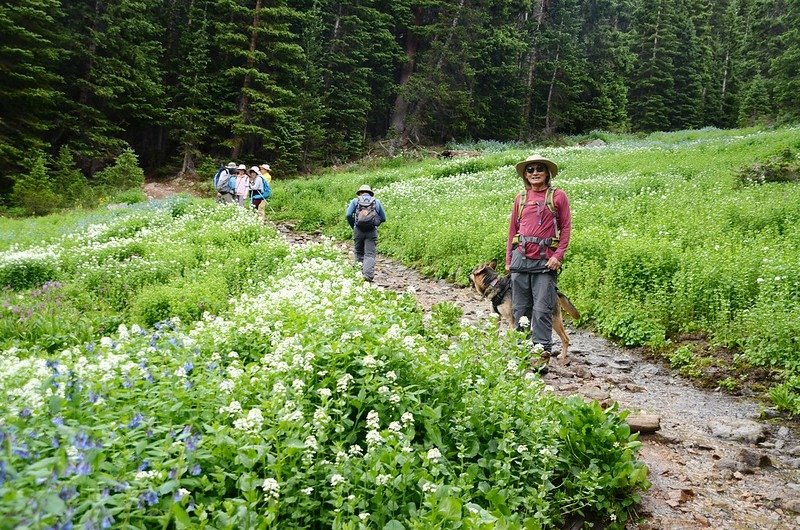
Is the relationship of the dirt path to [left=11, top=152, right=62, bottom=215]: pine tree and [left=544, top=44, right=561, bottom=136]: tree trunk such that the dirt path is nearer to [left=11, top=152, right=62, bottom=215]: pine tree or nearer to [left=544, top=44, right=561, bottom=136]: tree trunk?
[left=11, top=152, right=62, bottom=215]: pine tree

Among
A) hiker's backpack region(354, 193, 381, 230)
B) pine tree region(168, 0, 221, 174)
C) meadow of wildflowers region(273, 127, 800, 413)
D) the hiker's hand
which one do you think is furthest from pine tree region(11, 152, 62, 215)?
the hiker's hand

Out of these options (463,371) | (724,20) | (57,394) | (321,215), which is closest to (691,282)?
(463,371)

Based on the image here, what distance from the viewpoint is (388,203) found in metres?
19.9

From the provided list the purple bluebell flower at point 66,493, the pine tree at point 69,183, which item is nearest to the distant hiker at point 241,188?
the pine tree at point 69,183

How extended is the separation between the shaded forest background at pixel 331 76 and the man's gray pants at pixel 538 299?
24182mm

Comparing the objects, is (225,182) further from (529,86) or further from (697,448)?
(529,86)

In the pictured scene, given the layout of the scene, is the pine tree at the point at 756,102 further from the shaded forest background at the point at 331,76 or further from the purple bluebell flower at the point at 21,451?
the purple bluebell flower at the point at 21,451

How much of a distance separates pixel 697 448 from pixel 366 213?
7.00m

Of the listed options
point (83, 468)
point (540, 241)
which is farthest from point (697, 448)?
point (83, 468)

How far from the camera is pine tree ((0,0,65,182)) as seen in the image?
942 inches

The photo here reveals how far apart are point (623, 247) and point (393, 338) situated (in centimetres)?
673

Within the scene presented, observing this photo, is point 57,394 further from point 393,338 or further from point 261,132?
point 261,132

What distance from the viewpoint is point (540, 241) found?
660 centimetres

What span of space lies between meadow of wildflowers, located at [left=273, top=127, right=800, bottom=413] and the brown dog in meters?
1.61
